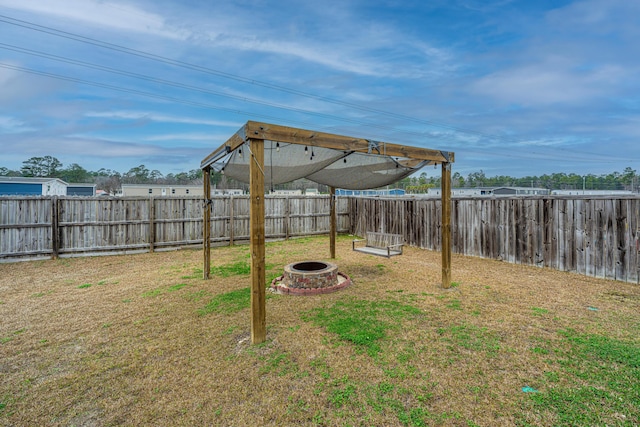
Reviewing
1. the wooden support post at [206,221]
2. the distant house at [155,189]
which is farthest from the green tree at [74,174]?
the wooden support post at [206,221]

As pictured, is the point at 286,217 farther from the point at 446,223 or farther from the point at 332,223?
the point at 446,223

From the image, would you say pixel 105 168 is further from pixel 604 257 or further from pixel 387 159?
pixel 604 257

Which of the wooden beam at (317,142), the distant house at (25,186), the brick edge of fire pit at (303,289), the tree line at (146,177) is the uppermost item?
the tree line at (146,177)

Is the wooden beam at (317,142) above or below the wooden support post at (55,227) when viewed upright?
above

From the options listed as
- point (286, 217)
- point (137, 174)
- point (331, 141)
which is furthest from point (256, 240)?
point (137, 174)

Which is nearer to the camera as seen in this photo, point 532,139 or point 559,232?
point 559,232

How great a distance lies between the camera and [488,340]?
9.08ft

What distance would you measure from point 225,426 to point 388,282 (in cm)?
377

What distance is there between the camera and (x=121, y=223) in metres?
7.54

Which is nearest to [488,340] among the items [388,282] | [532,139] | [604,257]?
[388,282]

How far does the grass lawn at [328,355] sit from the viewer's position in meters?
1.81

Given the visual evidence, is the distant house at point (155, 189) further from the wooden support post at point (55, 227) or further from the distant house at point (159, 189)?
Result: the wooden support post at point (55, 227)

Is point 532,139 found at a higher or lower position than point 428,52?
higher

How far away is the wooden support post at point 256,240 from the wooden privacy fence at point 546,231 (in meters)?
6.19
